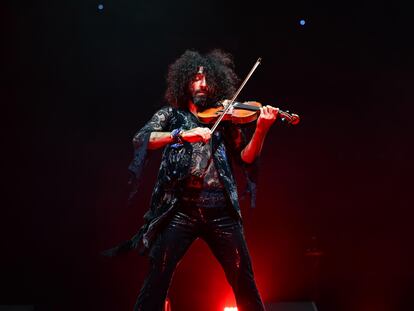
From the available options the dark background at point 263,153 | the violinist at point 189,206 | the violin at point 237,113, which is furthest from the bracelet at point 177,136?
the dark background at point 263,153

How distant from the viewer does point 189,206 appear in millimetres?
2145

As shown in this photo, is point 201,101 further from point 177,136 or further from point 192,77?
point 177,136

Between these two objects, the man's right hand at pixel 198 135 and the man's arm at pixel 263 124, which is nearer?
the man's right hand at pixel 198 135

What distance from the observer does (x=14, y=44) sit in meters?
3.48

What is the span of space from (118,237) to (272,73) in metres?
1.69

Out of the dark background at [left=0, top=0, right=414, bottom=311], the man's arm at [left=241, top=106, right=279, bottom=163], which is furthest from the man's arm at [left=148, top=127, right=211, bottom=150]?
the dark background at [left=0, top=0, right=414, bottom=311]

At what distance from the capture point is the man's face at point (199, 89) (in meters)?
2.44

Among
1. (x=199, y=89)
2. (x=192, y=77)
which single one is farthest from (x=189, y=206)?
(x=192, y=77)

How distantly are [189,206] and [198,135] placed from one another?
14.3 inches

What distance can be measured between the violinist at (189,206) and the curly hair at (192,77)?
24 centimetres

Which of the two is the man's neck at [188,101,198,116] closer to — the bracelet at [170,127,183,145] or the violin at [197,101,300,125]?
the violin at [197,101,300,125]

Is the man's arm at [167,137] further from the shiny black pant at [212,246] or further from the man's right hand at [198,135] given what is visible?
the shiny black pant at [212,246]

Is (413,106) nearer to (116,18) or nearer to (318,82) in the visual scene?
(318,82)

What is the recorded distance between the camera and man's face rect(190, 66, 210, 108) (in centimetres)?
244
